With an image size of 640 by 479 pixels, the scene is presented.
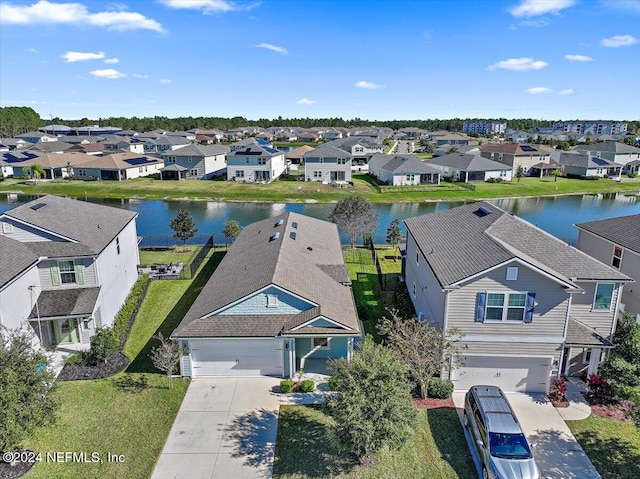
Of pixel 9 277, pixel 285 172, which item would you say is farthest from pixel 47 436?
pixel 285 172

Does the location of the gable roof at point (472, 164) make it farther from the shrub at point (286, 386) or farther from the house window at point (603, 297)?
the shrub at point (286, 386)

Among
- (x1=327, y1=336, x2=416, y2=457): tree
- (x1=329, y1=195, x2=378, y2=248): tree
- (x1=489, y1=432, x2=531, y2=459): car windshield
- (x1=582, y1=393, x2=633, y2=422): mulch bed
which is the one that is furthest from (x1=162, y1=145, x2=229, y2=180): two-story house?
(x1=489, y1=432, x2=531, y2=459): car windshield

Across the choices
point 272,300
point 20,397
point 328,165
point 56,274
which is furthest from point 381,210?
point 20,397

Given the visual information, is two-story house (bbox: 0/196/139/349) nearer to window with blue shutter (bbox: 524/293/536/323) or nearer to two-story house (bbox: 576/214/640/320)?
window with blue shutter (bbox: 524/293/536/323)

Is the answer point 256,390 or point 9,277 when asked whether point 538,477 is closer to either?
point 256,390

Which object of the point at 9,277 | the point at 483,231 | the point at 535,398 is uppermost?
the point at 483,231

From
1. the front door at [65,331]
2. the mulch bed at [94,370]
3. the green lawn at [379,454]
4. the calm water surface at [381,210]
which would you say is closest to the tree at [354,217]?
the calm water surface at [381,210]
